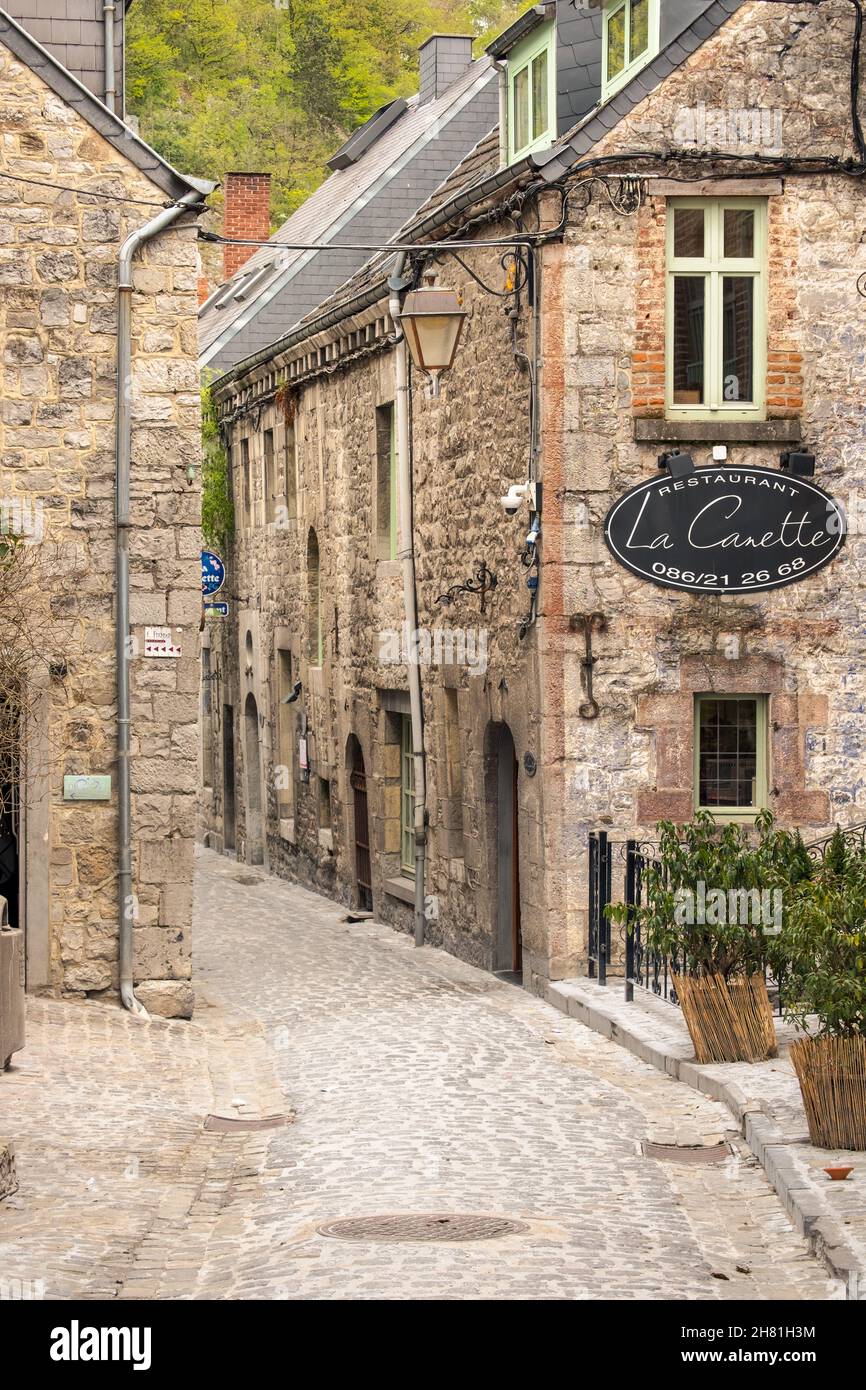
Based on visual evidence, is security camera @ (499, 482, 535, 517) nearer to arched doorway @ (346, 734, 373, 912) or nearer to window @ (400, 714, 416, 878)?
window @ (400, 714, 416, 878)

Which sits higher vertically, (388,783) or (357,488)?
(357,488)

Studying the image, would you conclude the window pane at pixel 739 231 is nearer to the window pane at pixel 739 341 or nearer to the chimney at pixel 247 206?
the window pane at pixel 739 341

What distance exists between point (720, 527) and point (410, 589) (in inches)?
194

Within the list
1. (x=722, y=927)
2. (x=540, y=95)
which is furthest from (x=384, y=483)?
(x=722, y=927)

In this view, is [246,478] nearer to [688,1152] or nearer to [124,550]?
[124,550]

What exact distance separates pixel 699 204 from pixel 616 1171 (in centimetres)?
795

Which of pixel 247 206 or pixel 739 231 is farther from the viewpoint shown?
pixel 247 206

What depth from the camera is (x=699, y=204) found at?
14500 mm

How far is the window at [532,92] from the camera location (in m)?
15.4

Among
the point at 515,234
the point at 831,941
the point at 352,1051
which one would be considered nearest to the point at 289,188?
the point at 515,234

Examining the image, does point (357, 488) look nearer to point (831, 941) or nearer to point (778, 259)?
point (778, 259)

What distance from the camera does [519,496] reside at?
14.7 m

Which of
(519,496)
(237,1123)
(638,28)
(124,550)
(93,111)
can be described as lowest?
(237,1123)

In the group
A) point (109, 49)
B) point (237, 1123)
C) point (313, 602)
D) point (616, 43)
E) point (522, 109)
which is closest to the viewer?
point (237, 1123)
